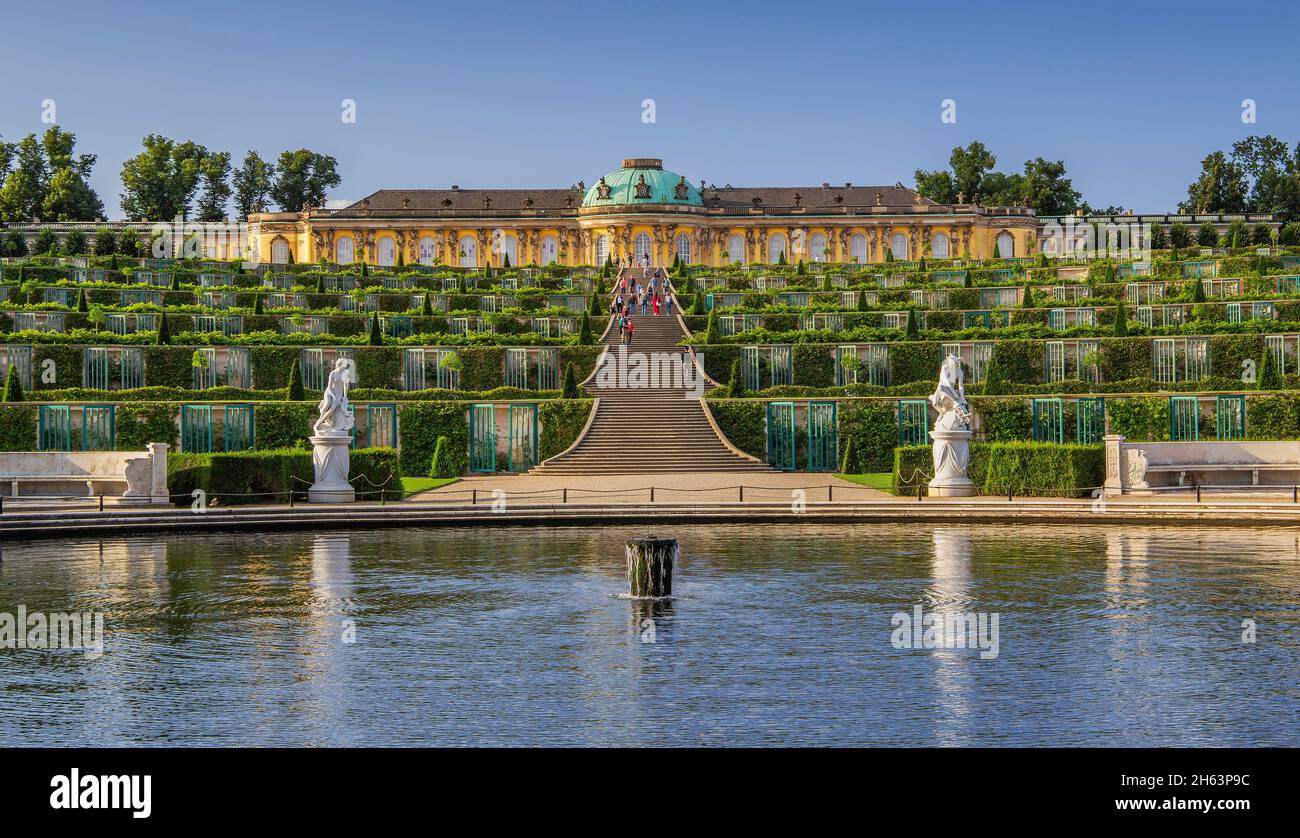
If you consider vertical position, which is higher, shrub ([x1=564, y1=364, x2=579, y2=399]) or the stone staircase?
shrub ([x1=564, y1=364, x2=579, y2=399])

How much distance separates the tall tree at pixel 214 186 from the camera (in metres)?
122

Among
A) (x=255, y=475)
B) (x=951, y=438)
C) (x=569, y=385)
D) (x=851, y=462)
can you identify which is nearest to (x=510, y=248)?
(x=569, y=385)

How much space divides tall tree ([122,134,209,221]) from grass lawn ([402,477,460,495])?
85.9 m

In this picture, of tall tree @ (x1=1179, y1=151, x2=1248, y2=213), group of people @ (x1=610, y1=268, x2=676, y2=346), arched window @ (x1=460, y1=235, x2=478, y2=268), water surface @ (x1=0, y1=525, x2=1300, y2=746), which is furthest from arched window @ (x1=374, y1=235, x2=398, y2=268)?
water surface @ (x1=0, y1=525, x2=1300, y2=746)

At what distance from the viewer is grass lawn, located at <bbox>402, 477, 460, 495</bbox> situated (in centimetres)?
3804

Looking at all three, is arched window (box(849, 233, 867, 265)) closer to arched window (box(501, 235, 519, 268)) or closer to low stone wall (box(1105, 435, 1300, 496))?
arched window (box(501, 235, 519, 268))

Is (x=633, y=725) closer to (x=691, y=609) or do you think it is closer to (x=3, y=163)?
(x=691, y=609)

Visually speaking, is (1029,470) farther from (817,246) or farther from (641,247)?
(817,246)

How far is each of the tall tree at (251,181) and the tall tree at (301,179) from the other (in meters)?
0.92

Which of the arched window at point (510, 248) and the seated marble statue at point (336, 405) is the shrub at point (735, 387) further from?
the arched window at point (510, 248)

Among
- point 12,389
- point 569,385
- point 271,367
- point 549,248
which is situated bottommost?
point 569,385

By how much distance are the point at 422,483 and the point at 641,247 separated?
241 feet

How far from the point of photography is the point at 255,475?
33875 millimetres

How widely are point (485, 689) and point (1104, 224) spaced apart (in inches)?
4187
